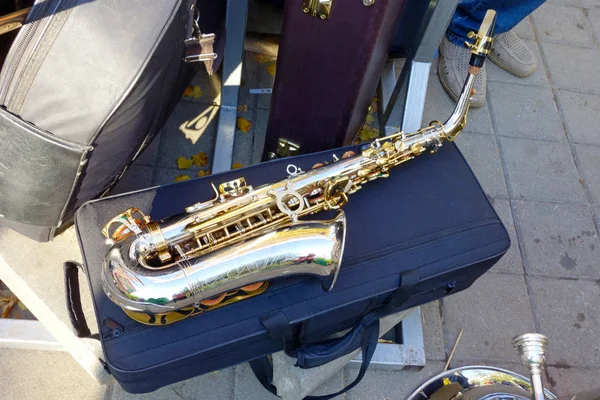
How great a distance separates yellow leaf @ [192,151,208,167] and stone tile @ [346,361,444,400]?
3.85 ft

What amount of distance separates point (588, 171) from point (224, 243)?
89.9 inches

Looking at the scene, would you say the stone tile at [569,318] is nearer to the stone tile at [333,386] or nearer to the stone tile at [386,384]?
the stone tile at [386,384]

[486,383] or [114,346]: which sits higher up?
[114,346]

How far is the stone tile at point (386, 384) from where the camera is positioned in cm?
203

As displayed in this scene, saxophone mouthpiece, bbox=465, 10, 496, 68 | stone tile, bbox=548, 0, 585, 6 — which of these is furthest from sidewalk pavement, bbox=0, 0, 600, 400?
saxophone mouthpiece, bbox=465, 10, 496, 68

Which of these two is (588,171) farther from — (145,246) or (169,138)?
(145,246)

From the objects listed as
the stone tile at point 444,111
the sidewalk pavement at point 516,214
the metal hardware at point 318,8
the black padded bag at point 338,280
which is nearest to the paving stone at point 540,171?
the sidewalk pavement at point 516,214

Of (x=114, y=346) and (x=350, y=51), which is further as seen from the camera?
(x=350, y=51)

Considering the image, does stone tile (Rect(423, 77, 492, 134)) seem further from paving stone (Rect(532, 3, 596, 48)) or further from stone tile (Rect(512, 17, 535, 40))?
paving stone (Rect(532, 3, 596, 48))

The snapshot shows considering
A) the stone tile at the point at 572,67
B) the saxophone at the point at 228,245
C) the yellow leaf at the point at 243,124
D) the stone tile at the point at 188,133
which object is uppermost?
the saxophone at the point at 228,245

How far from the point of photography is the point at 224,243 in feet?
5.22

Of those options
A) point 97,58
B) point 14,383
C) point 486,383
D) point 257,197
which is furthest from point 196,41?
point 486,383

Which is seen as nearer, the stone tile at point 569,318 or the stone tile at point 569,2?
the stone tile at point 569,318

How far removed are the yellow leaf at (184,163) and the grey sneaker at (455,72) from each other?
1.58 metres
